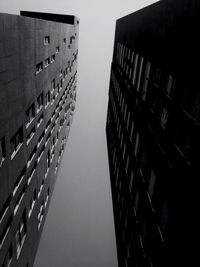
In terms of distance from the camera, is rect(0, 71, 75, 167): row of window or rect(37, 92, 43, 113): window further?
rect(37, 92, 43, 113): window

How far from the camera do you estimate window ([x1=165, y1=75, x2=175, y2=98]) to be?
16333mm

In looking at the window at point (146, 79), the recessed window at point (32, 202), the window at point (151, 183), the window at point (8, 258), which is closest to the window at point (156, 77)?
the window at point (146, 79)

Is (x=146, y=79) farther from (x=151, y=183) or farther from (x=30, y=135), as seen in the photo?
(x=30, y=135)

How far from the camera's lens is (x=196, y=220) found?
12.0 metres

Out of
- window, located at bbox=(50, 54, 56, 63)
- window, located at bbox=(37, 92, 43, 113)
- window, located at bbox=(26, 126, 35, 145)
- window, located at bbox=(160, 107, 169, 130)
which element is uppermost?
window, located at bbox=(50, 54, 56, 63)

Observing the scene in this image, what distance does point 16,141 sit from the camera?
21.8 metres

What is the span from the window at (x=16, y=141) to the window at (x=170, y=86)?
11825 mm

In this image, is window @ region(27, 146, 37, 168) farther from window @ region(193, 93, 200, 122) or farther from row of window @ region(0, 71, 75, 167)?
window @ region(193, 93, 200, 122)

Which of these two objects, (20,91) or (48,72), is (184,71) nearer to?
(20,91)

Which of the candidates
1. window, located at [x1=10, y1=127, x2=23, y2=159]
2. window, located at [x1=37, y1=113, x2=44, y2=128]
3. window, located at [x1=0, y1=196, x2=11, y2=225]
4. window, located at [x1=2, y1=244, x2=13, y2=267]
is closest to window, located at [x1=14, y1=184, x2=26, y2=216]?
window, located at [x1=0, y1=196, x2=11, y2=225]

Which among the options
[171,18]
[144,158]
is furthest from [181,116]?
[144,158]

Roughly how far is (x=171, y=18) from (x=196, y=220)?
1163 centimetres

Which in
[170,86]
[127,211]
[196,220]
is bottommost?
[127,211]

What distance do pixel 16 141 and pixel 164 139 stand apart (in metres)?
11.6
